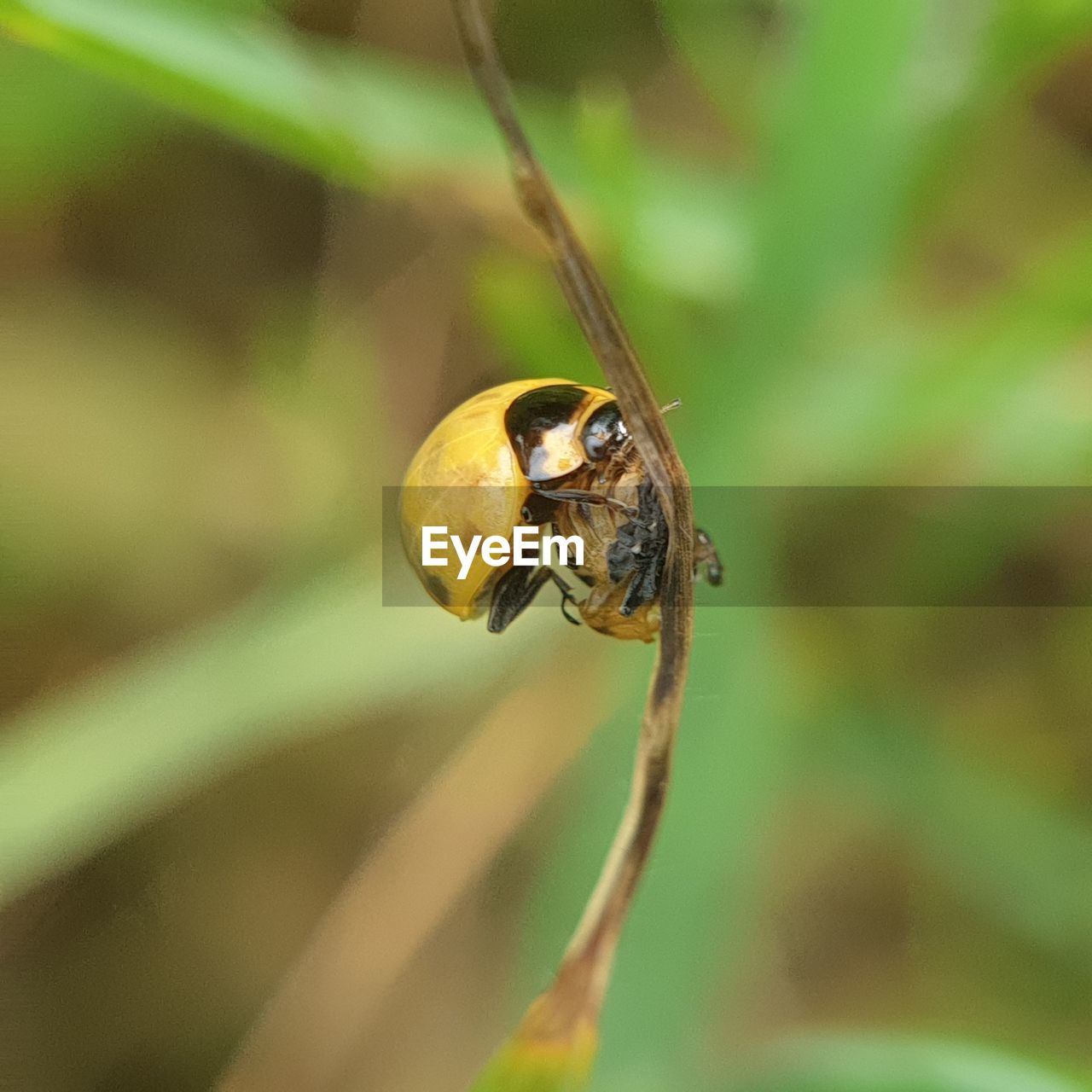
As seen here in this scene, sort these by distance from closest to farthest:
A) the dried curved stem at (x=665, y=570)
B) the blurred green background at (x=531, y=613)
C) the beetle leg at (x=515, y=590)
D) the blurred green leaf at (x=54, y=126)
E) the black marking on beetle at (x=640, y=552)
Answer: the dried curved stem at (x=665, y=570), the black marking on beetle at (x=640, y=552), the beetle leg at (x=515, y=590), the blurred green background at (x=531, y=613), the blurred green leaf at (x=54, y=126)

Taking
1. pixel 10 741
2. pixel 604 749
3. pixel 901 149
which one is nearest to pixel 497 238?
pixel 901 149

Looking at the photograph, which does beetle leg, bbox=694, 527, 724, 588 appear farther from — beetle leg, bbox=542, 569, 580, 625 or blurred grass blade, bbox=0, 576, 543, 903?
blurred grass blade, bbox=0, 576, 543, 903

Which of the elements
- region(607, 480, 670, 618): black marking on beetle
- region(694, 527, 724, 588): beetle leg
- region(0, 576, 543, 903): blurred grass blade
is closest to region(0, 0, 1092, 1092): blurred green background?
region(0, 576, 543, 903): blurred grass blade

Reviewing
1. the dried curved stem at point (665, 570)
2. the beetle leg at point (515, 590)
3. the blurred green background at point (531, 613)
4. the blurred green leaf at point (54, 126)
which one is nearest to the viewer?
the dried curved stem at point (665, 570)

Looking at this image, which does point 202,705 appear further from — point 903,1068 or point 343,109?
point 903,1068

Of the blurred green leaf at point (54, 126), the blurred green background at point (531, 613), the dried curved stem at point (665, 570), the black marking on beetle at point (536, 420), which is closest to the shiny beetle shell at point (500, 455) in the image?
the black marking on beetle at point (536, 420)

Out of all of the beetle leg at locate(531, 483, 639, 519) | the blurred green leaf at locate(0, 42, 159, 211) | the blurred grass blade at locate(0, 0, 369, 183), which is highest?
the blurred green leaf at locate(0, 42, 159, 211)

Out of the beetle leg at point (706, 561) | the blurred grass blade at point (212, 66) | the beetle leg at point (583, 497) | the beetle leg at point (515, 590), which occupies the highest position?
the blurred grass blade at point (212, 66)

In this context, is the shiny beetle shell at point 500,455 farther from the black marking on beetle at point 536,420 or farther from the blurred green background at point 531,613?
the blurred green background at point 531,613
